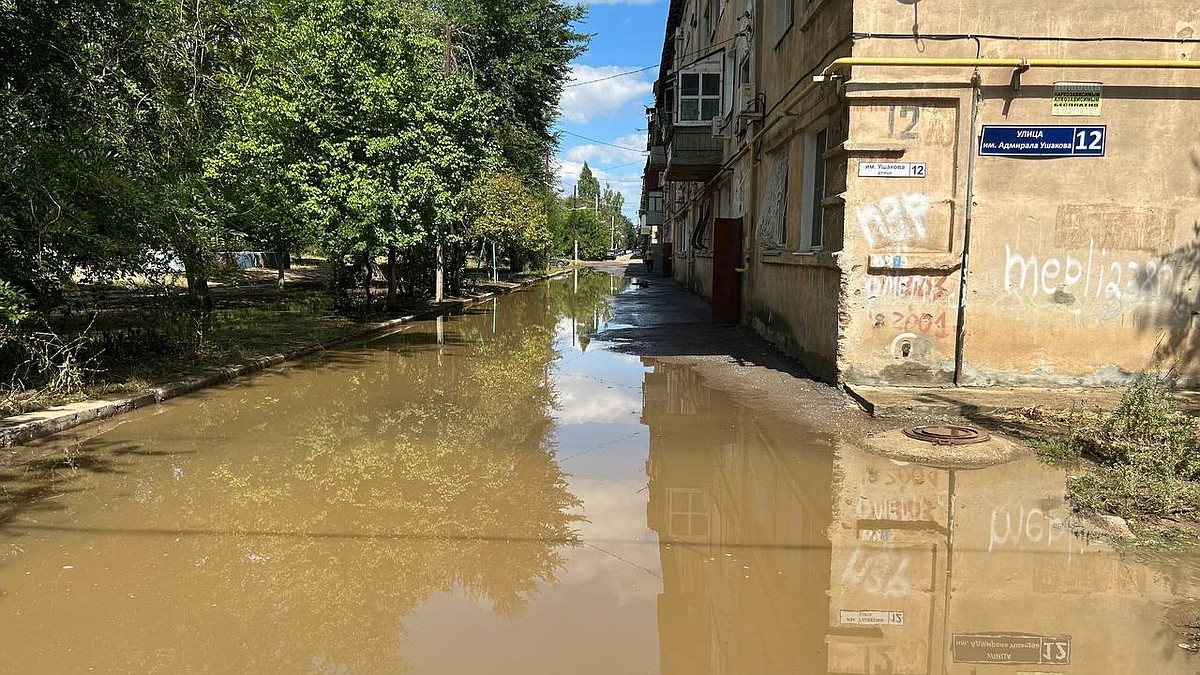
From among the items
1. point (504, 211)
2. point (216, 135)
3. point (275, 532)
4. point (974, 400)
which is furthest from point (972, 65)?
point (504, 211)

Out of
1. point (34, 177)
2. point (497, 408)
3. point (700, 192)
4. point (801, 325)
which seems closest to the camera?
point (34, 177)

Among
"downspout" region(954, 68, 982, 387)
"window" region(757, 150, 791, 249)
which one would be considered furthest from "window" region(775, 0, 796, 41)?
"downspout" region(954, 68, 982, 387)

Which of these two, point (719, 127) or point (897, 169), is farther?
point (719, 127)

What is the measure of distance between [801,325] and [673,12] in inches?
1127

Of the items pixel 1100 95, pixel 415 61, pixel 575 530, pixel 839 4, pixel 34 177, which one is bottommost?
pixel 575 530

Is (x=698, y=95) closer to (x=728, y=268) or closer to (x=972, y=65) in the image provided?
(x=728, y=268)

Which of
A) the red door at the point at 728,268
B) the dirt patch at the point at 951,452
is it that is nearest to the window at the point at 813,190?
the dirt patch at the point at 951,452

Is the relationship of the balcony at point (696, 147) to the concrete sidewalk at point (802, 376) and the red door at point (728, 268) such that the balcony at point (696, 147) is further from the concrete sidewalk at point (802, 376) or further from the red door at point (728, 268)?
the concrete sidewalk at point (802, 376)

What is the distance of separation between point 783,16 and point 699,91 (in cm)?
742

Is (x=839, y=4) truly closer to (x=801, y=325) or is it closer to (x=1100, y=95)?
(x=1100, y=95)

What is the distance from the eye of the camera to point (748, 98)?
15.0 metres

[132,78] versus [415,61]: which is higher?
[415,61]

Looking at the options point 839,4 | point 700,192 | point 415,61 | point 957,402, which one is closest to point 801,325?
point 957,402

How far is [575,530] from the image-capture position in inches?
195
